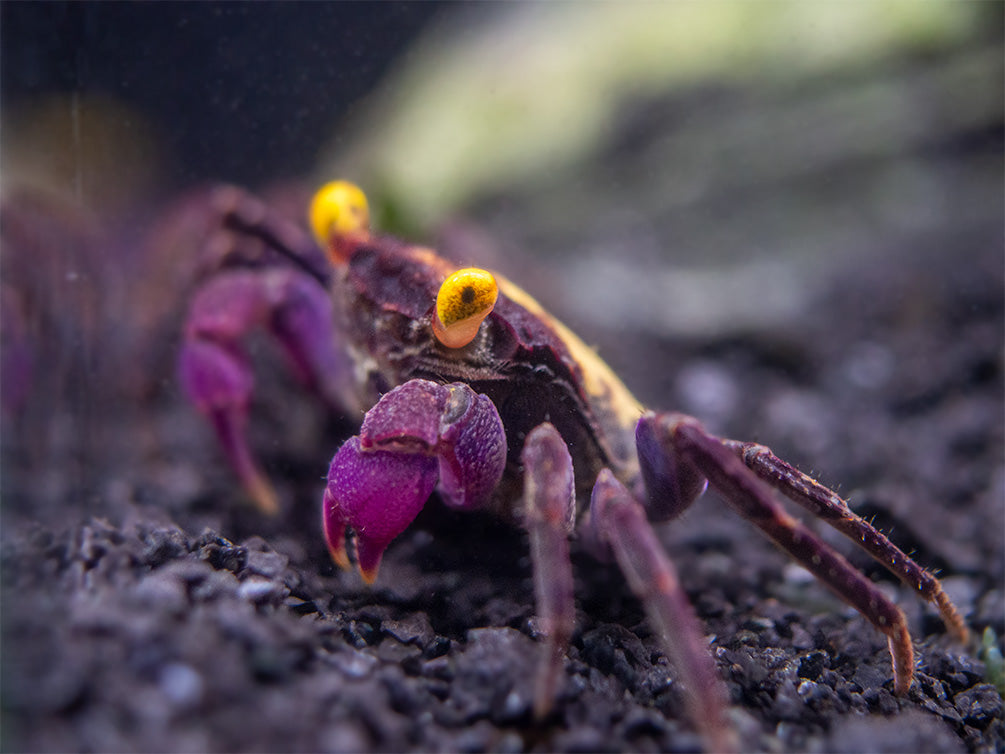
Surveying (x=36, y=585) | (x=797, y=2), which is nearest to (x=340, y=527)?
(x=36, y=585)

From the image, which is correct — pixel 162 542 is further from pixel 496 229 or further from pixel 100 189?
pixel 496 229

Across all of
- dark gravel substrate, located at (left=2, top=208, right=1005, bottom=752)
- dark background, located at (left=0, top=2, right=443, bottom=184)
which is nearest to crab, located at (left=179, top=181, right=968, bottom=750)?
dark gravel substrate, located at (left=2, top=208, right=1005, bottom=752)

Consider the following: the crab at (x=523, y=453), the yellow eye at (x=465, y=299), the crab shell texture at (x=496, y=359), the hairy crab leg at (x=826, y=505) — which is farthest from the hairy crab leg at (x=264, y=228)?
the hairy crab leg at (x=826, y=505)

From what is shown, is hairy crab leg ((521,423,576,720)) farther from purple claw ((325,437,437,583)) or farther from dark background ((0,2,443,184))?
dark background ((0,2,443,184))

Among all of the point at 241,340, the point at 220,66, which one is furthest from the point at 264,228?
the point at 220,66

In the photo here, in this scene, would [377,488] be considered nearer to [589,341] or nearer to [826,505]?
[826,505]

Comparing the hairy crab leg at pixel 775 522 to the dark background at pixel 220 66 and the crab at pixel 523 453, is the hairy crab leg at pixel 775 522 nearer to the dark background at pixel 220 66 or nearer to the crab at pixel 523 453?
the crab at pixel 523 453
